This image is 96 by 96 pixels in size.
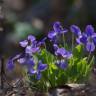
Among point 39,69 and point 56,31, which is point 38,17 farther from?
point 39,69

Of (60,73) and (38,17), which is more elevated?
(38,17)

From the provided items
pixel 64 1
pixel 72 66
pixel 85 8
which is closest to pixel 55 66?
pixel 72 66

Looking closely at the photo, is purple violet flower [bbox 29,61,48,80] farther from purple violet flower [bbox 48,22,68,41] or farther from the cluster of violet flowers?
purple violet flower [bbox 48,22,68,41]

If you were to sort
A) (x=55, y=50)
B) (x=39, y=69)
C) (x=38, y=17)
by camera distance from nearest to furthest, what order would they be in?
1. (x=39, y=69)
2. (x=55, y=50)
3. (x=38, y=17)

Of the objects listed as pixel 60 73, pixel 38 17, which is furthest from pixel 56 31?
pixel 38 17

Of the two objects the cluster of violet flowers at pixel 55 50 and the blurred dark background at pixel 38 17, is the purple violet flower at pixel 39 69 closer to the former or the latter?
the cluster of violet flowers at pixel 55 50

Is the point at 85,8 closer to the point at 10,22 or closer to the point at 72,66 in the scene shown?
the point at 10,22


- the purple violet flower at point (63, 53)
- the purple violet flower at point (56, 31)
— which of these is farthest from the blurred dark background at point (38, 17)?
the purple violet flower at point (63, 53)

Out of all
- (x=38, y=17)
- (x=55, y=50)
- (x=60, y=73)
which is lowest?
(x=60, y=73)
